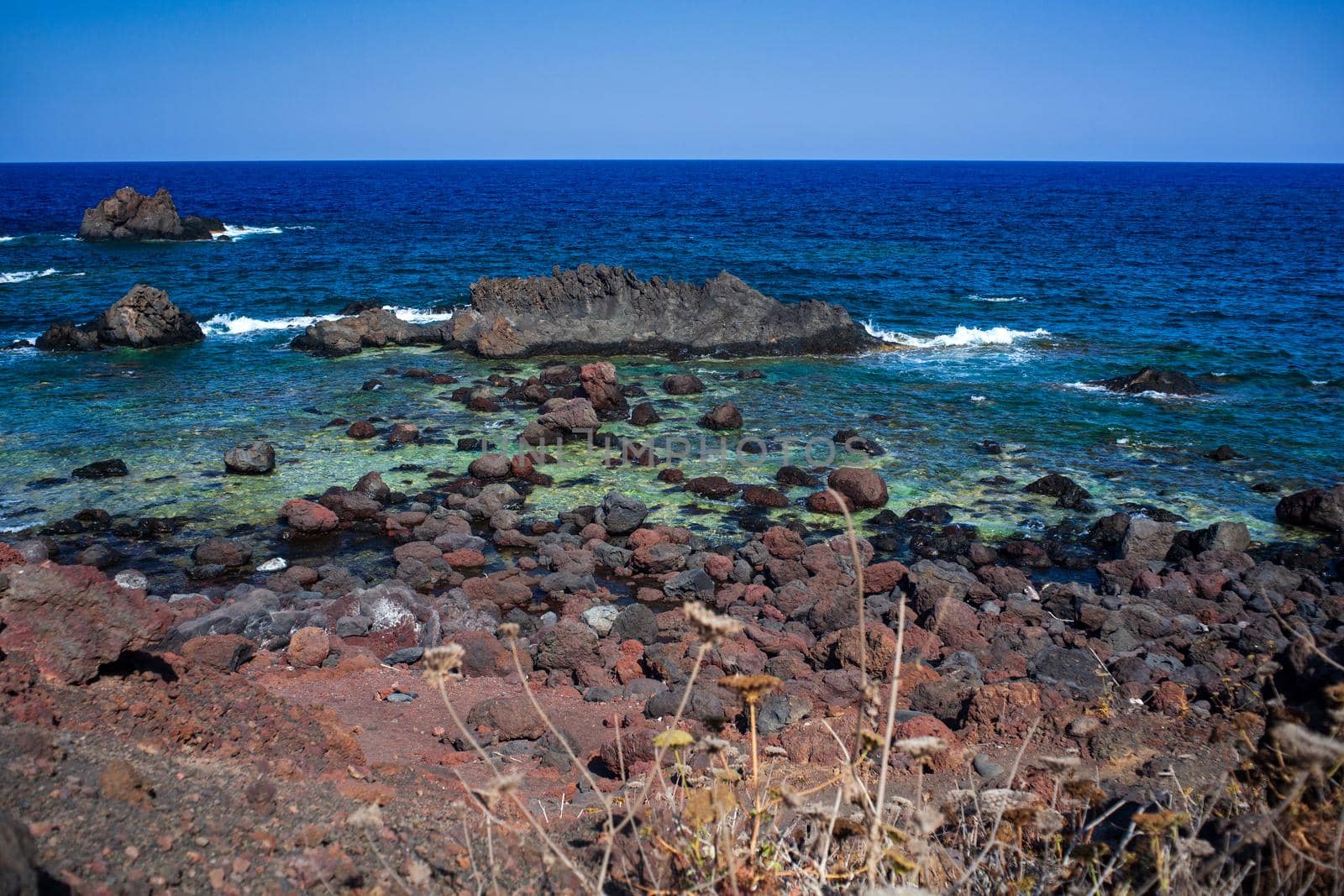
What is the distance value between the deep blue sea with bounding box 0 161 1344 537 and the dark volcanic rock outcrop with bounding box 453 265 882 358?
1.24m

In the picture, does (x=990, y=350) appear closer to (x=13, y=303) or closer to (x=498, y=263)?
(x=498, y=263)

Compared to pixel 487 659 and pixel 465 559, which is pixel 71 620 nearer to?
pixel 487 659

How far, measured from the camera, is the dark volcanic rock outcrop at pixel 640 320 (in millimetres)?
28250

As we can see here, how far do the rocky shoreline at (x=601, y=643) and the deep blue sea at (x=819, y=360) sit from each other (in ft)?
3.96

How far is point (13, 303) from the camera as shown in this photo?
34969 mm

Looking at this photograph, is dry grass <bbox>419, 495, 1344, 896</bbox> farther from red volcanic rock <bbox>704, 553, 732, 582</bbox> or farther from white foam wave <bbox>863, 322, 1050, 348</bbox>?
white foam wave <bbox>863, 322, 1050, 348</bbox>

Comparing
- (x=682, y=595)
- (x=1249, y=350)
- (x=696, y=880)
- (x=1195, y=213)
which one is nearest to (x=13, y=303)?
(x=682, y=595)

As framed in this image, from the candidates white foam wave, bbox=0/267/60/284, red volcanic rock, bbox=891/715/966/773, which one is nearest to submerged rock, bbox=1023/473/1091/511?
red volcanic rock, bbox=891/715/966/773

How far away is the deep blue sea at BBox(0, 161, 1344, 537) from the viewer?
17312mm

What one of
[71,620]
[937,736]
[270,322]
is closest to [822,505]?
[937,736]

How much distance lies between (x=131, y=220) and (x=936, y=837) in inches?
2559

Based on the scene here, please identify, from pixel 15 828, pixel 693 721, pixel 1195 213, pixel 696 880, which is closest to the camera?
pixel 15 828

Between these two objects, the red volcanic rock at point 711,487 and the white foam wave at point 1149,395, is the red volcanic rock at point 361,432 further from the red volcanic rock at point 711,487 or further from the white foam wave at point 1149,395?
the white foam wave at point 1149,395

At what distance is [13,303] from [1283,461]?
40.9 m
